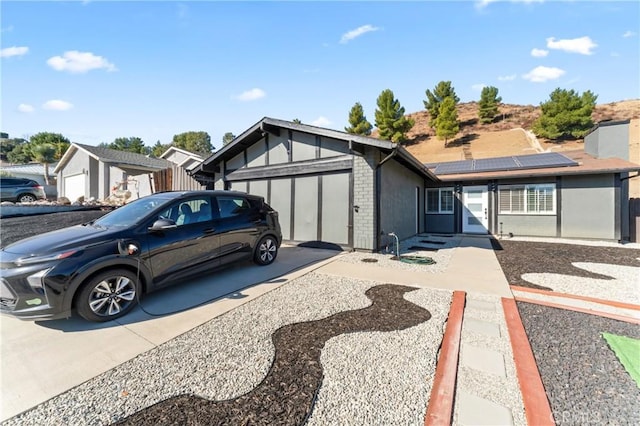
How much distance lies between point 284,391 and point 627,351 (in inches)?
→ 130

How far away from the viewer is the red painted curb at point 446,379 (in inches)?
67.3

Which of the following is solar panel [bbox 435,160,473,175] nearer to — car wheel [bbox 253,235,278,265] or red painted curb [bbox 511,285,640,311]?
red painted curb [bbox 511,285,640,311]

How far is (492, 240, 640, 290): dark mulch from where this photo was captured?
5332 millimetres

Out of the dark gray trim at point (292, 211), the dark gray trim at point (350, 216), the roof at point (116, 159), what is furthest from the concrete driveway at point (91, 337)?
the roof at point (116, 159)

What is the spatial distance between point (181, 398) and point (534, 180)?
43.9 ft

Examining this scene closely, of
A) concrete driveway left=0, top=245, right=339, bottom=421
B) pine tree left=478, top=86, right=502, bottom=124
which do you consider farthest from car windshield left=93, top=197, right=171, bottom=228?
pine tree left=478, top=86, right=502, bottom=124

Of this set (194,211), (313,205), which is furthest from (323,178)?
(194,211)

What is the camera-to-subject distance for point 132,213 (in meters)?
4.04

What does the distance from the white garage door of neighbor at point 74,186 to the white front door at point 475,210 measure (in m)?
24.3

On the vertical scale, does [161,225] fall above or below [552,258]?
above

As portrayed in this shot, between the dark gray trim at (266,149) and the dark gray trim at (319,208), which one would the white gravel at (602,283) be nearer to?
the dark gray trim at (319,208)

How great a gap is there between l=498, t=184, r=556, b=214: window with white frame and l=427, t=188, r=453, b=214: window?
1.96m

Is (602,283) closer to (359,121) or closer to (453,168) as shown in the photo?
(453,168)

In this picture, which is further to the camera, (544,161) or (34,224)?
(544,161)
